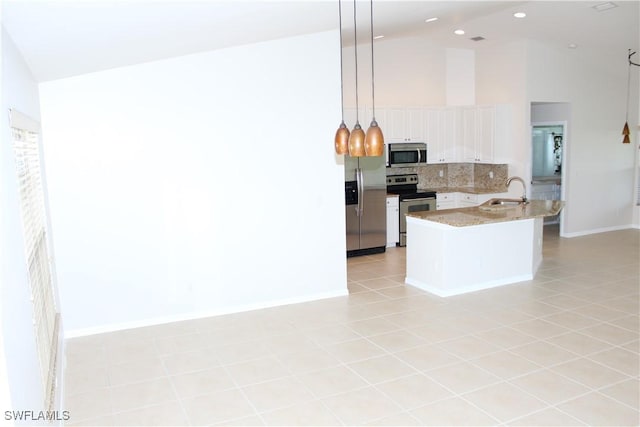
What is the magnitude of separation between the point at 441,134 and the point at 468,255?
3.45m

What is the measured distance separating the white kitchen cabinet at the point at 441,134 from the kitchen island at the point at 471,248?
8.13ft

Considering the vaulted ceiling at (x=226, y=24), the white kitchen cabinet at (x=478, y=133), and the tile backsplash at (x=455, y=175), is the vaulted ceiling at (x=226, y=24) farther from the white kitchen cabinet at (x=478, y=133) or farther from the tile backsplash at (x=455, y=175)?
the tile backsplash at (x=455, y=175)

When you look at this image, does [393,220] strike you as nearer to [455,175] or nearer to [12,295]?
[455,175]

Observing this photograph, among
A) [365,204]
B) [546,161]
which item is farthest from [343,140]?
[546,161]

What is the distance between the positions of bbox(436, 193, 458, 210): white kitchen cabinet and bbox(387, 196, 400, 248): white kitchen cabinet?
78 cm

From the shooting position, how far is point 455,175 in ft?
30.7

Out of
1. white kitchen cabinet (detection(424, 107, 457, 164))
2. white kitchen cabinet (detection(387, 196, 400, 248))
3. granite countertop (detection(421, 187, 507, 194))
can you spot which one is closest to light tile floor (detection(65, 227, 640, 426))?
white kitchen cabinet (detection(387, 196, 400, 248))

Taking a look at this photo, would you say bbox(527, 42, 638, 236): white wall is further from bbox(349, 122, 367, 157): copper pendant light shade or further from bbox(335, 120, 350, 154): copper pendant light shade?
bbox(349, 122, 367, 157): copper pendant light shade

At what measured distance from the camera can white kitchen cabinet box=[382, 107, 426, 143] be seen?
8.21 metres

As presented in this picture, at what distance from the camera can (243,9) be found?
3506mm

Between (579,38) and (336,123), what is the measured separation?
4.60 m

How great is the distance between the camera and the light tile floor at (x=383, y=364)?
335 centimetres

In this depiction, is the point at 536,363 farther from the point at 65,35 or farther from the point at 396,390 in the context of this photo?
the point at 65,35

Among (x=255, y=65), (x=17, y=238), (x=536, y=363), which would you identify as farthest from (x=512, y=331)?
(x=17, y=238)
